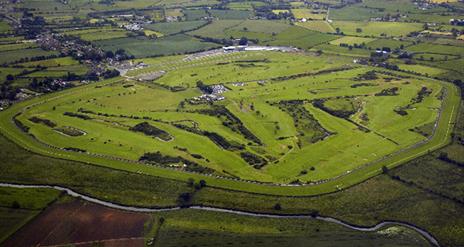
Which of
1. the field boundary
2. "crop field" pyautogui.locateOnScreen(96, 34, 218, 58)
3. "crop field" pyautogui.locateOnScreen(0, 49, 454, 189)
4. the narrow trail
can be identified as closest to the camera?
the narrow trail

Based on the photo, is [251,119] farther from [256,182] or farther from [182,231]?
[182,231]

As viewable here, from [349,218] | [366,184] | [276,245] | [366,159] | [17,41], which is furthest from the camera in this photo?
[17,41]

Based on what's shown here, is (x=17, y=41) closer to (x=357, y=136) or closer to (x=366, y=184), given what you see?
(x=357, y=136)

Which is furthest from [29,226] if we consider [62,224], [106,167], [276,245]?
[276,245]

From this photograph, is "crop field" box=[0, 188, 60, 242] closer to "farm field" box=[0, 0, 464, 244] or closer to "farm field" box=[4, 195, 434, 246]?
"farm field" box=[0, 0, 464, 244]

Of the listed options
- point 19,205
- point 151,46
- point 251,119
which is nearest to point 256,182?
point 251,119

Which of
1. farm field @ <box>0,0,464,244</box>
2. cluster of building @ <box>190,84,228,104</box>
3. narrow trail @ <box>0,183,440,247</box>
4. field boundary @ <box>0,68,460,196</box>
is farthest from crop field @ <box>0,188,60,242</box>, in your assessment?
cluster of building @ <box>190,84,228,104</box>

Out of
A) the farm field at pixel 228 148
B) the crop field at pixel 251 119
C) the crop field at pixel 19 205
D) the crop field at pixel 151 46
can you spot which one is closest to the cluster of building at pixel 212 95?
the farm field at pixel 228 148

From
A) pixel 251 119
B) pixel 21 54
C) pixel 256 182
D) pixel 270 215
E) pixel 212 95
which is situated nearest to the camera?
pixel 270 215
